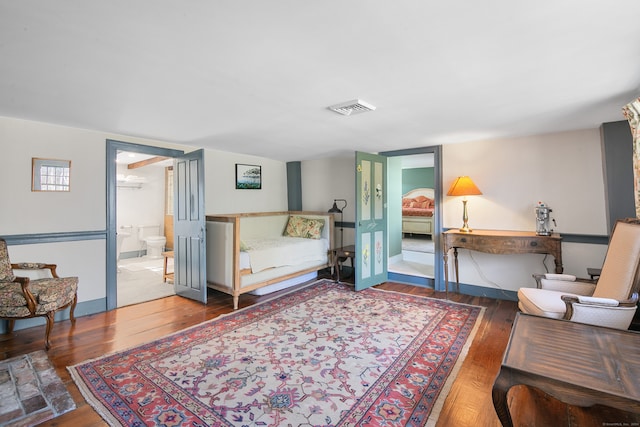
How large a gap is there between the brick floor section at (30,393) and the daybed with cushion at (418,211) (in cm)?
756

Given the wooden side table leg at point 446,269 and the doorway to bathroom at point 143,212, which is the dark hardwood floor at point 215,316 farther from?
the doorway to bathroom at point 143,212

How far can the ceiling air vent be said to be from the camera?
250cm

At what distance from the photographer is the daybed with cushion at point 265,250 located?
146 inches

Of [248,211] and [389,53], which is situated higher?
[389,53]

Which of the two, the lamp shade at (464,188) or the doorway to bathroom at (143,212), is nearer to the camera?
the lamp shade at (464,188)

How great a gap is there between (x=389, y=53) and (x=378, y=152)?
3207 millimetres

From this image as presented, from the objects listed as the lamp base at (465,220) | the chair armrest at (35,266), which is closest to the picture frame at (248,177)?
the chair armrest at (35,266)

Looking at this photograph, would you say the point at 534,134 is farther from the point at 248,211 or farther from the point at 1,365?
the point at 1,365

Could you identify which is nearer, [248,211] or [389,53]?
[389,53]

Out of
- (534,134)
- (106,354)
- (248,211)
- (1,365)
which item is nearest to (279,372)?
(106,354)

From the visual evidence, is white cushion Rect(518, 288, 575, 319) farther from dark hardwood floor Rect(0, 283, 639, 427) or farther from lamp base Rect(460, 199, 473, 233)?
lamp base Rect(460, 199, 473, 233)

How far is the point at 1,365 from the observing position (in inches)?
89.7

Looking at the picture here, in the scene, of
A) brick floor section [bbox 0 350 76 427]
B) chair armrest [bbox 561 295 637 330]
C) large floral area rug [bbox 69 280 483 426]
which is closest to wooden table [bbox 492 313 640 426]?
chair armrest [bbox 561 295 637 330]

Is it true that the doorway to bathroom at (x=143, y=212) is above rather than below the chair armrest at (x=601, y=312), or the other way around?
above
